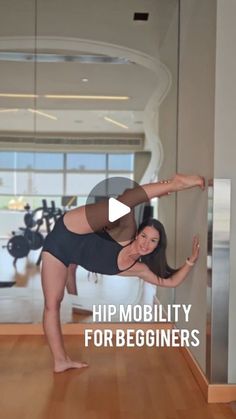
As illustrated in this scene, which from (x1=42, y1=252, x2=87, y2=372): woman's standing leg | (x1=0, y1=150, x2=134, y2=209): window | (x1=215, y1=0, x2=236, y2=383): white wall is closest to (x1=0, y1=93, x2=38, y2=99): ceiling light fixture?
(x1=0, y1=150, x2=134, y2=209): window

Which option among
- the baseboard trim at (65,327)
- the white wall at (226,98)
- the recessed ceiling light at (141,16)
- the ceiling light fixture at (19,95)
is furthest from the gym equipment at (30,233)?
the white wall at (226,98)

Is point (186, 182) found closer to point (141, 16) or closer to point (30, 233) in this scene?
point (141, 16)

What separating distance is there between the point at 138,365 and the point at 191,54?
7.83ft

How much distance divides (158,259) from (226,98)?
1.16 meters

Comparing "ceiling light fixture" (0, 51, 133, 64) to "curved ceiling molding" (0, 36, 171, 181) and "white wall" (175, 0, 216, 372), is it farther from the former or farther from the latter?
"white wall" (175, 0, 216, 372)

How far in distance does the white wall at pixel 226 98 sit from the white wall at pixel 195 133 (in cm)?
7

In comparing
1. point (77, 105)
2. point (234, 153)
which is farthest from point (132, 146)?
point (234, 153)

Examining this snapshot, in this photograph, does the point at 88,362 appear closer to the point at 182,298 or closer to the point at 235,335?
the point at 182,298

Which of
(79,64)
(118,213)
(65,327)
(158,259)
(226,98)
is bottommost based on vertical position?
(65,327)

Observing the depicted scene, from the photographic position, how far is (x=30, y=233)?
450 cm

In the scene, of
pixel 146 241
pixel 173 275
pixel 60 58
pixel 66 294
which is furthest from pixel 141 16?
pixel 66 294

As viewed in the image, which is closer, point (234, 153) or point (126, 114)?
point (234, 153)

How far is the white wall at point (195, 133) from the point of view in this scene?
275cm

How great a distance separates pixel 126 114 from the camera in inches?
169
